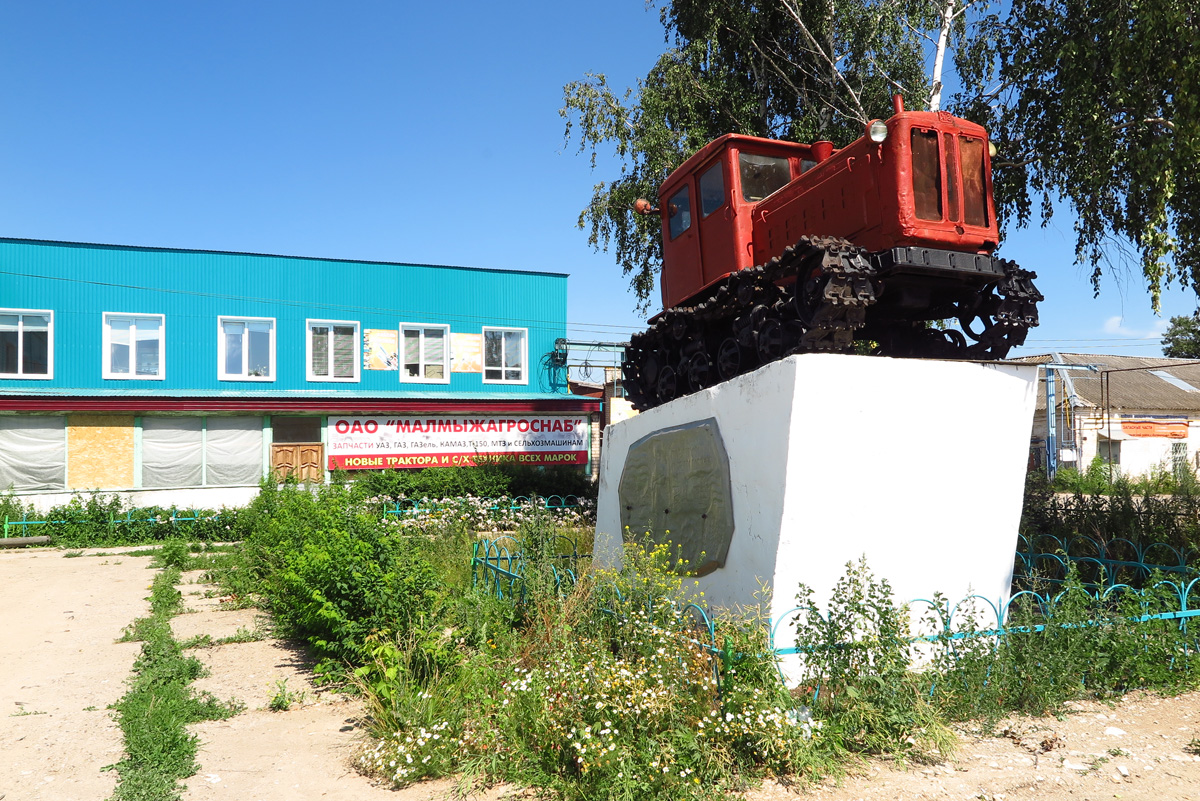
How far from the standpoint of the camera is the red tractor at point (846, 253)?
7676mm

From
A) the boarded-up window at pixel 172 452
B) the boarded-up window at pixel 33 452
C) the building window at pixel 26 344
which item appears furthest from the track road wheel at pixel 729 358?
the building window at pixel 26 344

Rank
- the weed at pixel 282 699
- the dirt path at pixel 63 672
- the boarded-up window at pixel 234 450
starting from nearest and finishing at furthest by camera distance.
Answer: the dirt path at pixel 63 672 < the weed at pixel 282 699 < the boarded-up window at pixel 234 450

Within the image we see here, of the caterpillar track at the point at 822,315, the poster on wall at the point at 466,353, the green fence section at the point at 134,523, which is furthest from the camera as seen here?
the poster on wall at the point at 466,353

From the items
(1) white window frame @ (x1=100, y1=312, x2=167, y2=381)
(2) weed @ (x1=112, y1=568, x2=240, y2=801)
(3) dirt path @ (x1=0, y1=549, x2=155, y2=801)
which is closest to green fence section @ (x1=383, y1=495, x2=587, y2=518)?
(3) dirt path @ (x1=0, y1=549, x2=155, y2=801)

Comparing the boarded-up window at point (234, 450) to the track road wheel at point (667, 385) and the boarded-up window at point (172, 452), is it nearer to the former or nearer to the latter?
the boarded-up window at point (172, 452)

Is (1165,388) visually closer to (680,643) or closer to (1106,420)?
(1106,420)

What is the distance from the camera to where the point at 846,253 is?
7535 millimetres

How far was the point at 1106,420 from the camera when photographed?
1224 inches

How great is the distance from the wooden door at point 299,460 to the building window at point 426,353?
2790 millimetres

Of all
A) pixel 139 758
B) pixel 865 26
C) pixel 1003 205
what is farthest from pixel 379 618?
pixel 865 26

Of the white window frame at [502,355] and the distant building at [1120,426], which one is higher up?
the white window frame at [502,355]

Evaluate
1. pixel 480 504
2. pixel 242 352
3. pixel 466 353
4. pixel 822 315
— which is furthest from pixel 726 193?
pixel 242 352

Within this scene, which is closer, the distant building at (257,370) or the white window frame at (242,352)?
the distant building at (257,370)

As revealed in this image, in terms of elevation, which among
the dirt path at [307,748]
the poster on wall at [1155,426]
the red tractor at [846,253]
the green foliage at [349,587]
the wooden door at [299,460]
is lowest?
the dirt path at [307,748]
